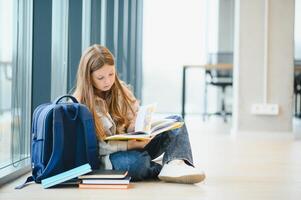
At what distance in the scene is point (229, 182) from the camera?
76.7 inches

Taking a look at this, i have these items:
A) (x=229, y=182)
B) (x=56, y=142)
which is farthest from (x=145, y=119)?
(x=229, y=182)

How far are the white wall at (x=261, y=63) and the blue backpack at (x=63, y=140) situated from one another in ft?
7.84

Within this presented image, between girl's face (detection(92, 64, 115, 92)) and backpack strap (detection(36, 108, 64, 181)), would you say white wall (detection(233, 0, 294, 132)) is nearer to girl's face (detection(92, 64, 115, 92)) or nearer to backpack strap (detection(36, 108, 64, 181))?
girl's face (detection(92, 64, 115, 92))

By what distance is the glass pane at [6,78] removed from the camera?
6.36 feet

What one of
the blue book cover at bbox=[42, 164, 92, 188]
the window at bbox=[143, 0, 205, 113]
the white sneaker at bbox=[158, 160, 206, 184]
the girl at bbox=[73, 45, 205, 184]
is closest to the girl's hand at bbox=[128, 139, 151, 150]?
the girl at bbox=[73, 45, 205, 184]

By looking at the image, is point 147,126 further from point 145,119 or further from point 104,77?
point 104,77

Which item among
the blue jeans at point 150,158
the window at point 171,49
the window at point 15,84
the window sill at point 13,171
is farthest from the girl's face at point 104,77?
the window at point 171,49

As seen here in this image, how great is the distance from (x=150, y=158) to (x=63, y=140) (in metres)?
0.40

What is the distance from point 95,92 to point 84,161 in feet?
1.07

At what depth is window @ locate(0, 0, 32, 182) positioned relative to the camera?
6.46ft

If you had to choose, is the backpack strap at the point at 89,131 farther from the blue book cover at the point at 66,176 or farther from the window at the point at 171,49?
the window at the point at 171,49

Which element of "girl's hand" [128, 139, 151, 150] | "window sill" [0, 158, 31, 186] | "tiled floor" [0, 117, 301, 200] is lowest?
"tiled floor" [0, 117, 301, 200]

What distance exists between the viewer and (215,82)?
5832 millimetres

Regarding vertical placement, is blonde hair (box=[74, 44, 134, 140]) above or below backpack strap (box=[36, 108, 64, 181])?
above
